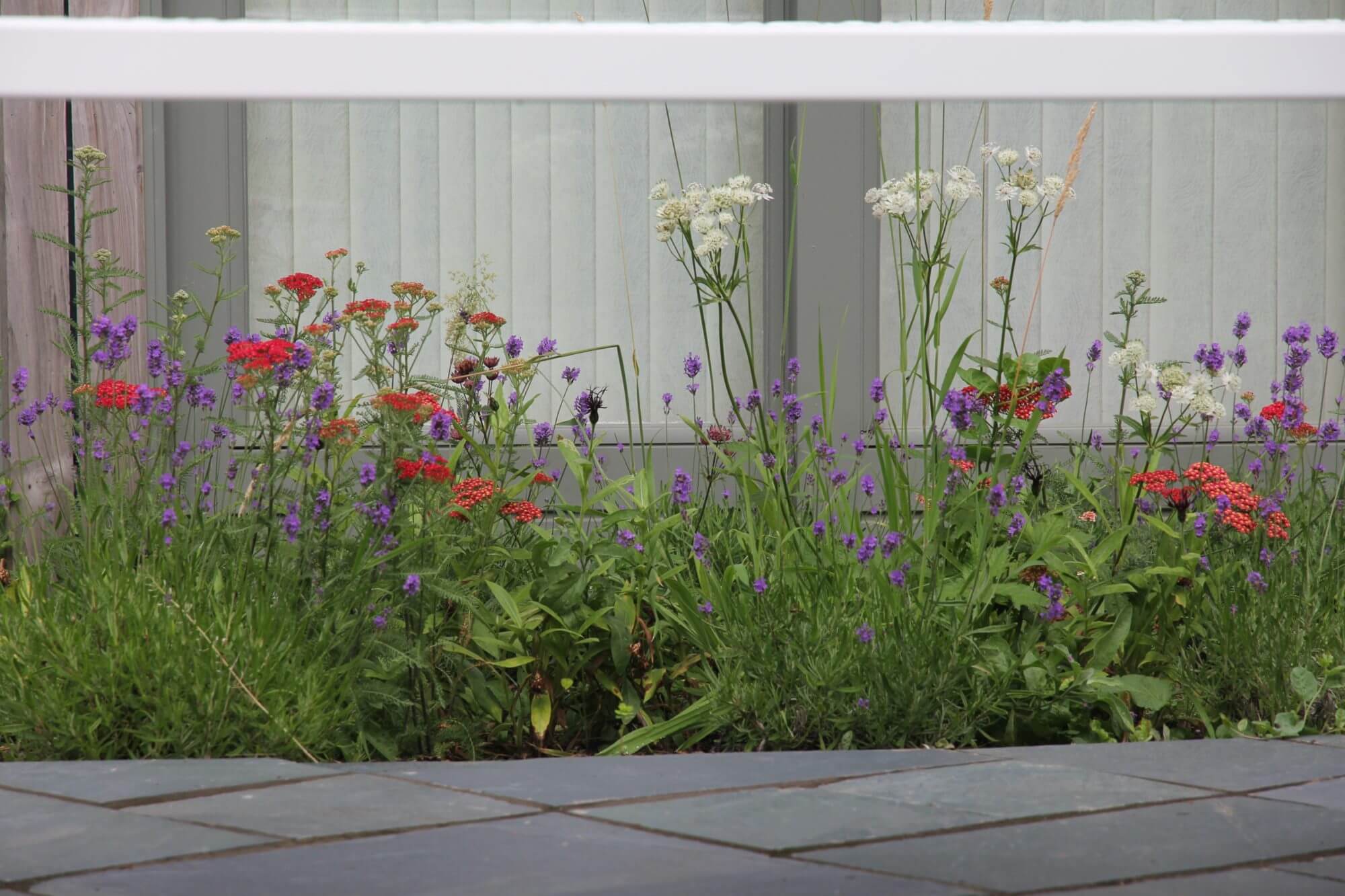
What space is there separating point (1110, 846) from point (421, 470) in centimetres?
109

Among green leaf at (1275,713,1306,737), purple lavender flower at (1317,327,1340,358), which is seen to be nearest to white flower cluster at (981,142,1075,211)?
→ purple lavender flower at (1317,327,1340,358)

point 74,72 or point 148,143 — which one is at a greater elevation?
point 148,143

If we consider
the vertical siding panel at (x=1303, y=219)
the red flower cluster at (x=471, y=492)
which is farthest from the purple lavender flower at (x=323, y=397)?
the vertical siding panel at (x=1303, y=219)

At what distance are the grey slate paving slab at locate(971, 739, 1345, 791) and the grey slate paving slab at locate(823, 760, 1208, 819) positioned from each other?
51mm

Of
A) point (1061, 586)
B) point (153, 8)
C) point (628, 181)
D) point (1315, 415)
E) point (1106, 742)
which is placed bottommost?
point (1106, 742)

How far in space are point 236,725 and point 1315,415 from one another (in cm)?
303

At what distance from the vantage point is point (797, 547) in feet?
8.20

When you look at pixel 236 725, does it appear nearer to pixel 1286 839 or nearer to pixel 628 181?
pixel 1286 839

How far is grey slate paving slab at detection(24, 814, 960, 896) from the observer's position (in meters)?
1.46

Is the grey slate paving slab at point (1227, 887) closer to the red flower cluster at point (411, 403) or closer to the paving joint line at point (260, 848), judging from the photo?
the paving joint line at point (260, 848)

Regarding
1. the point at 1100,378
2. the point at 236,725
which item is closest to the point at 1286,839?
the point at 236,725

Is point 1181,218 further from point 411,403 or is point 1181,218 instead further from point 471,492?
point 411,403

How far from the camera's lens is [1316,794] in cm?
189

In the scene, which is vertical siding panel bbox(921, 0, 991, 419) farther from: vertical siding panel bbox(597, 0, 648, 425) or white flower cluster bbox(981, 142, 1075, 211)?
white flower cluster bbox(981, 142, 1075, 211)
